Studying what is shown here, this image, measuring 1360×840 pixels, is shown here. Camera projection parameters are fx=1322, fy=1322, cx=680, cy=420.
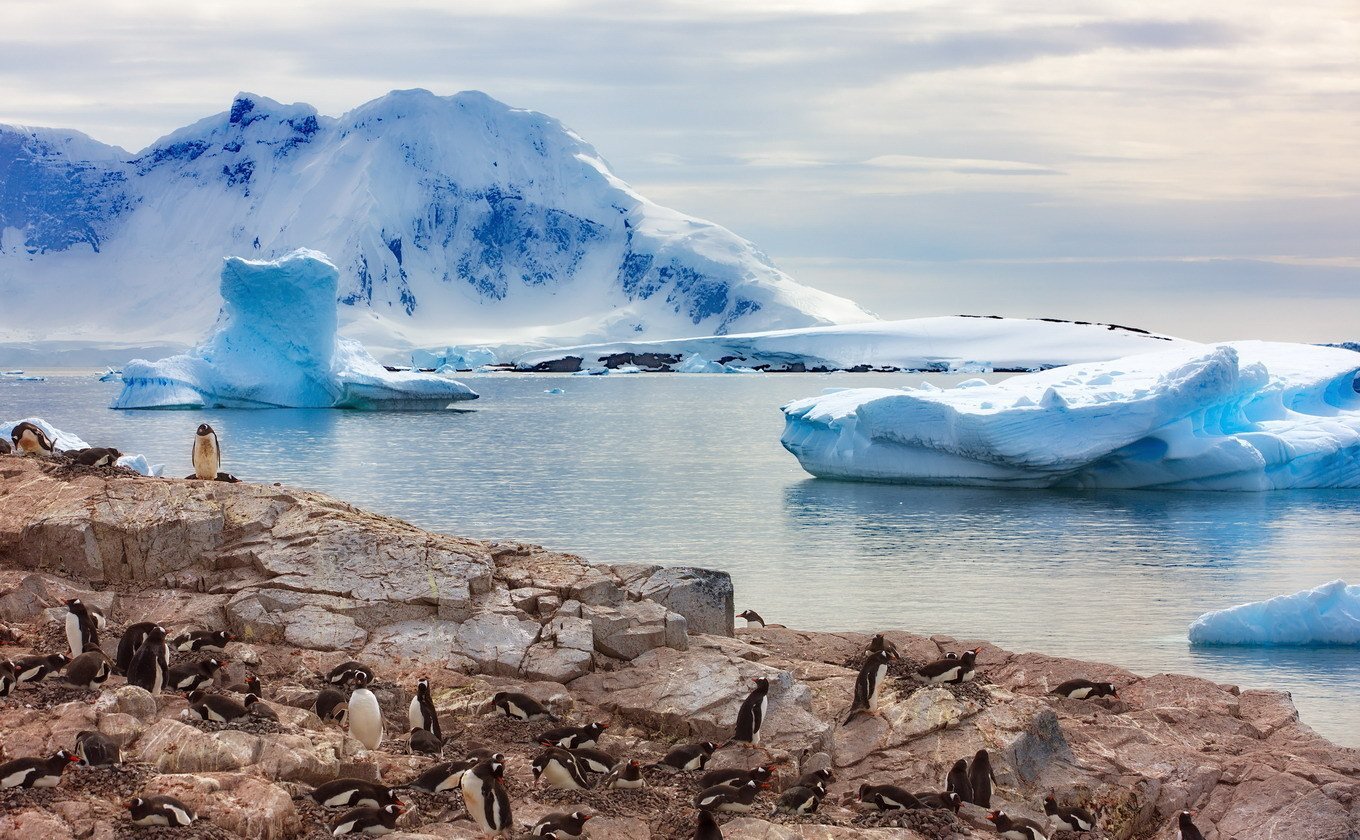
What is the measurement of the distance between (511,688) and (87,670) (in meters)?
2.64

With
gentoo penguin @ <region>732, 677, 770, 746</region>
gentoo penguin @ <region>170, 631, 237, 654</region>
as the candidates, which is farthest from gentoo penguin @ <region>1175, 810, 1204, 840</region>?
gentoo penguin @ <region>170, 631, 237, 654</region>

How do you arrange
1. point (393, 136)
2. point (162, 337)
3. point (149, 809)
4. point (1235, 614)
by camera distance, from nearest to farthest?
point (149, 809), point (1235, 614), point (162, 337), point (393, 136)

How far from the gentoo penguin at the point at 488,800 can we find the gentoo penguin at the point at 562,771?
0.64 m

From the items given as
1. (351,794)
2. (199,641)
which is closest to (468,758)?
(351,794)

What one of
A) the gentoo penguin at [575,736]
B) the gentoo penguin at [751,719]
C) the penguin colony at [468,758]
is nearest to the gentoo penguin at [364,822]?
the penguin colony at [468,758]

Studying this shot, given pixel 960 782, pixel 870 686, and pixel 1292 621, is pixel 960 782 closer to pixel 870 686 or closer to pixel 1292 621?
pixel 870 686

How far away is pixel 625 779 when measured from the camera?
7.33 meters

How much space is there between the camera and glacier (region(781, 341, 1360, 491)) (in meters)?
25.8

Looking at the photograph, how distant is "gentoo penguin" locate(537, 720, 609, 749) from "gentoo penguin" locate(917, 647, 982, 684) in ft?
8.89

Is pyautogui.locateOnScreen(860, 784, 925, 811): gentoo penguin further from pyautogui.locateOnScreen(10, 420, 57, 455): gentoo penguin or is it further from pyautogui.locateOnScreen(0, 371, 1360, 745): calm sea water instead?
pyautogui.locateOnScreen(10, 420, 57, 455): gentoo penguin

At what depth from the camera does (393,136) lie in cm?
15275

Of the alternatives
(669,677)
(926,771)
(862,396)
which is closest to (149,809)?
(669,677)

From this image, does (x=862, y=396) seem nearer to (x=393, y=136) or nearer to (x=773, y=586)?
(x=773, y=586)

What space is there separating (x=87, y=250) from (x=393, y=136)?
3782 centimetres
